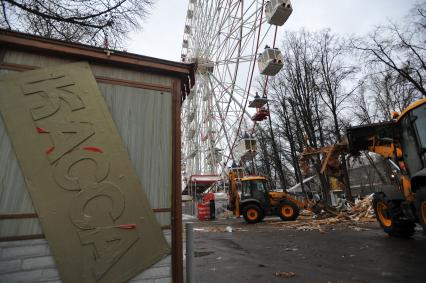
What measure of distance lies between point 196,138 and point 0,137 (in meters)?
20.3

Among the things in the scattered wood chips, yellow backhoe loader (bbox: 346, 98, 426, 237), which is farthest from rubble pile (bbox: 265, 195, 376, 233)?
the scattered wood chips

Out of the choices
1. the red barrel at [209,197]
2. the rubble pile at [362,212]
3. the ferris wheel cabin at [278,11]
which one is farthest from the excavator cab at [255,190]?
the ferris wheel cabin at [278,11]

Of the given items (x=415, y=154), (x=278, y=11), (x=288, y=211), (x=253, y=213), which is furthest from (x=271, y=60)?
(x=415, y=154)

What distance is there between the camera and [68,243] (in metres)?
2.73

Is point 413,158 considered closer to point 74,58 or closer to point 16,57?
point 74,58

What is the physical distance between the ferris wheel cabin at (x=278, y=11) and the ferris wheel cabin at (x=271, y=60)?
52.8 inches

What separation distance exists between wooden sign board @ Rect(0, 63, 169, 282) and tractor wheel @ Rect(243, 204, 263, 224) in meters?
11.8

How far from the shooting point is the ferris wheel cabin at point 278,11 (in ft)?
41.2

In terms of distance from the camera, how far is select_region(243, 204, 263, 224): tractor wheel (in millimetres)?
14242

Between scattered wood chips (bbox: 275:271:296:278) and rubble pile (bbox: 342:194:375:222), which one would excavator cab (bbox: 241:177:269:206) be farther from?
scattered wood chips (bbox: 275:271:296:278)

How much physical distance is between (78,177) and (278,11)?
12708 millimetres

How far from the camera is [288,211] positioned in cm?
1397

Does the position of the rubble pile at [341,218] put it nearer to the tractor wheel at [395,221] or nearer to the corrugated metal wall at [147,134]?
the tractor wheel at [395,221]

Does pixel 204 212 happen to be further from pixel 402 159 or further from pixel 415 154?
pixel 415 154
